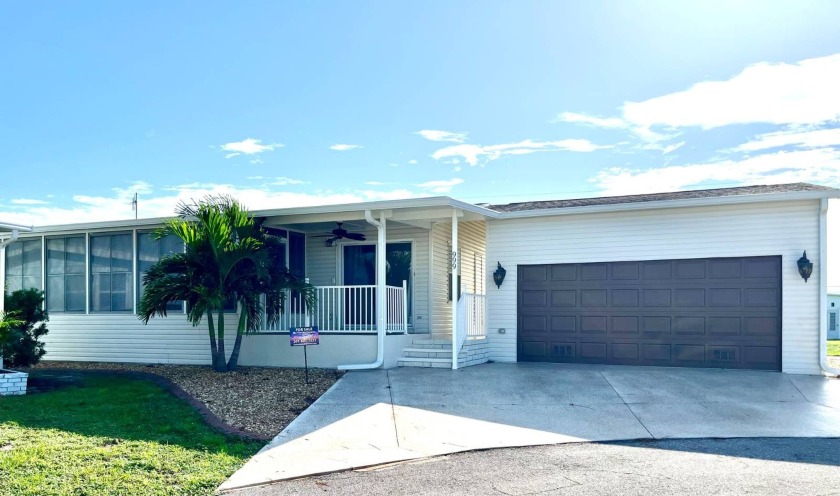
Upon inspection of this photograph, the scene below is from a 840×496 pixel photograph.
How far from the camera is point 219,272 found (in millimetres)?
10352

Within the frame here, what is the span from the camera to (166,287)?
1028 centimetres

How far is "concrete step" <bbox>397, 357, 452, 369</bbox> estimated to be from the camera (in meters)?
11.4

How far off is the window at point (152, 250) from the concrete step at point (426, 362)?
4.59 meters

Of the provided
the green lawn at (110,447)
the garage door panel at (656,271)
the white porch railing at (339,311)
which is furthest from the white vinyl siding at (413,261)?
the green lawn at (110,447)

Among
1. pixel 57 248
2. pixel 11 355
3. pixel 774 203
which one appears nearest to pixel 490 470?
pixel 774 203

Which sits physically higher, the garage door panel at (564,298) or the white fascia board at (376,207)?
the white fascia board at (376,207)

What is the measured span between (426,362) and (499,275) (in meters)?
2.30

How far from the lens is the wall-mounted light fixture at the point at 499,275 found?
12.6m

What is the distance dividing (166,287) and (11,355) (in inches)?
110

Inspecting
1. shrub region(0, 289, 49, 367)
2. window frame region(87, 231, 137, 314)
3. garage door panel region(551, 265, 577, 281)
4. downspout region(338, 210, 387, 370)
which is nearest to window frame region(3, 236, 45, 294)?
window frame region(87, 231, 137, 314)

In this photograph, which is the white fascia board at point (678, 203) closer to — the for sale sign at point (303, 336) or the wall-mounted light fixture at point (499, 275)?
the wall-mounted light fixture at point (499, 275)

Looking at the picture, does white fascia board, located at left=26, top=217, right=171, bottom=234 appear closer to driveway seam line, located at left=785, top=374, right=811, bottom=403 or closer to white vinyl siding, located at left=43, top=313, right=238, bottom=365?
white vinyl siding, located at left=43, top=313, right=238, bottom=365

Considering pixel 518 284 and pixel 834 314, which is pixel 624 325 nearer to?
pixel 518 284

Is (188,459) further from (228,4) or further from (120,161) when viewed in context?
(120,161)
